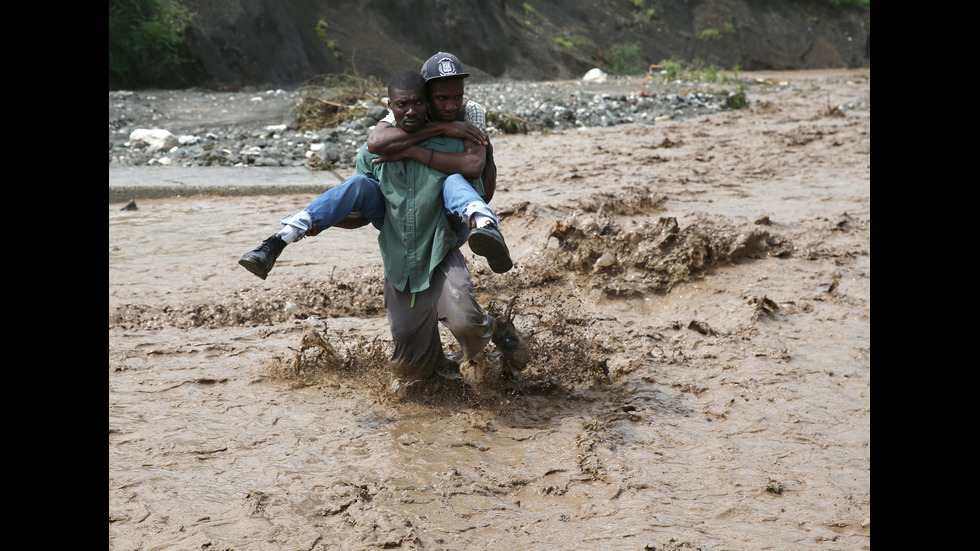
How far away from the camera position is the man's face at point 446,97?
129 inches

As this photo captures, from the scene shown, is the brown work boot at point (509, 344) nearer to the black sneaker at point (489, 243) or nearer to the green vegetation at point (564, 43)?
the black sneaker at point (489, 243)

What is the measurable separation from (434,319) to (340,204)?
2.22 ft

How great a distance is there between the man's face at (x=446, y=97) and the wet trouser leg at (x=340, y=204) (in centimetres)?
43

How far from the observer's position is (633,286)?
209 inches

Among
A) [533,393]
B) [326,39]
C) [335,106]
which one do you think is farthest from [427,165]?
[326,39]

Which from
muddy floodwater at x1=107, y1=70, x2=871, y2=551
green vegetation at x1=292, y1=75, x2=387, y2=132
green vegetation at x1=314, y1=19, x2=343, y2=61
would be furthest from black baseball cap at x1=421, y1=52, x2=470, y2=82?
green vegetation at x1=314, y1=19, x2=343, y2=61

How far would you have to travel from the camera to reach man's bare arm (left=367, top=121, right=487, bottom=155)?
3.33 m

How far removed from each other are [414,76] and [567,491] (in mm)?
1755

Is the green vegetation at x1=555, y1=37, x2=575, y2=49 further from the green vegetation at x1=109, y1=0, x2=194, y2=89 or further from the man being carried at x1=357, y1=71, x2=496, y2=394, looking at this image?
the man being carried at x1=357, y1=71, x2=496, y2=394

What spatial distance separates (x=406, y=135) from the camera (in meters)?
3.33

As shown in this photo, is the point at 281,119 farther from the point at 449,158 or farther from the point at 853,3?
the point at 853,3

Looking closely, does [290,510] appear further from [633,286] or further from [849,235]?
[849,235]
